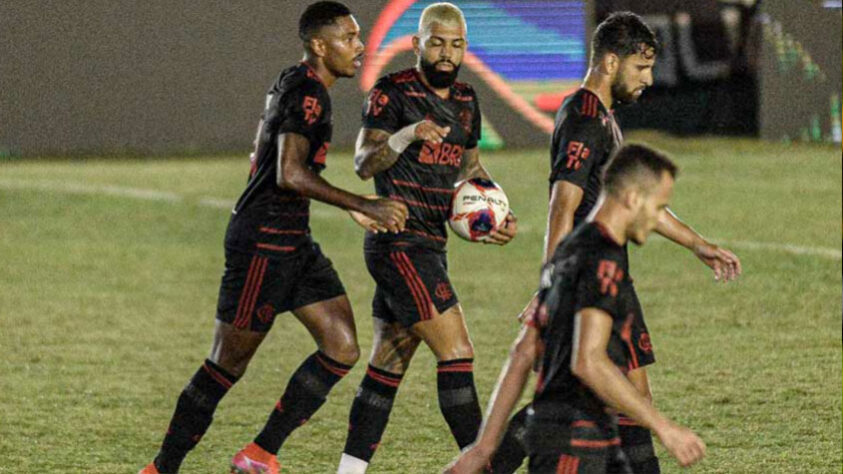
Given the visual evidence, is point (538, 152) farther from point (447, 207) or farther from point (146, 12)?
point (447, 207)

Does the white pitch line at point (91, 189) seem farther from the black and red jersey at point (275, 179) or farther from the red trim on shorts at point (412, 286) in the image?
the red trim on shorts at point (412, 286)

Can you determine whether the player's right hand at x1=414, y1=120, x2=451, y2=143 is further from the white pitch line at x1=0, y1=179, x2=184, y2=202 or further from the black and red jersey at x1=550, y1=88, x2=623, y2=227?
the white pitch line at x1=0, y1=179, x2=184, y2=202

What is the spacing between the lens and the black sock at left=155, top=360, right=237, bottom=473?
6.38 m

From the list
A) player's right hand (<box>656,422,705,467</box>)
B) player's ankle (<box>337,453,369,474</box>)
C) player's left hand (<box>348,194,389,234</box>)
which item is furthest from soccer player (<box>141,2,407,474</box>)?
player's right hand (<box>656,422,705,467</box>)

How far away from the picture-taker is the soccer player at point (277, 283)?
6.38 meters

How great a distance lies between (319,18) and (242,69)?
59.2 feet

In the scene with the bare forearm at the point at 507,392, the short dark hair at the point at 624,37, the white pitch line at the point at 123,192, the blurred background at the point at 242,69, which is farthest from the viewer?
the blurred background at the point at 242,69

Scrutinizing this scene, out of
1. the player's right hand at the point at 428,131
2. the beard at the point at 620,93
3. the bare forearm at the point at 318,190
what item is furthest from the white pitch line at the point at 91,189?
the beard at the point at 620,93

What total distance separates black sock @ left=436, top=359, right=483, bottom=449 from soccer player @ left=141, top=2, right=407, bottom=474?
57cm

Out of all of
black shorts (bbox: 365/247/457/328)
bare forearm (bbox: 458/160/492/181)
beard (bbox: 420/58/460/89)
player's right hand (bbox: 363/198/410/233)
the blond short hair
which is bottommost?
black shorts (bbox: 365/247/457/328)

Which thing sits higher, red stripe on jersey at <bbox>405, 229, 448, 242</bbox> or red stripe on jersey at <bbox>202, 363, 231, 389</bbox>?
red stripe on jersey at <bbox>405, 229, 448, 242</bbox>

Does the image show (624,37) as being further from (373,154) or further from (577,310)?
(577,310)

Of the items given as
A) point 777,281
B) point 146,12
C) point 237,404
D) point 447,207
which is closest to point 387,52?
point 146,12

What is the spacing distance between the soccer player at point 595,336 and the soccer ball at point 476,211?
186 centimetres
